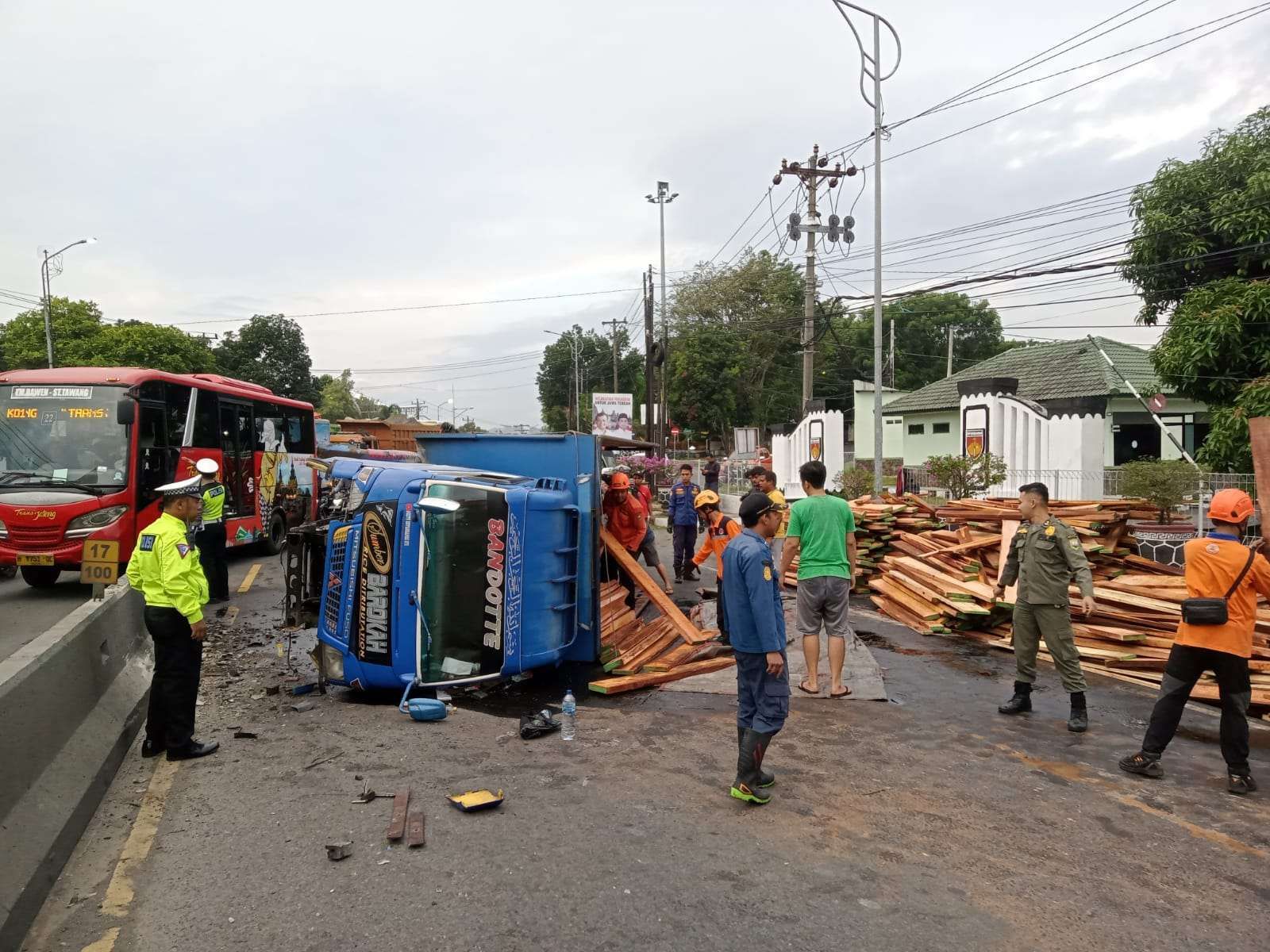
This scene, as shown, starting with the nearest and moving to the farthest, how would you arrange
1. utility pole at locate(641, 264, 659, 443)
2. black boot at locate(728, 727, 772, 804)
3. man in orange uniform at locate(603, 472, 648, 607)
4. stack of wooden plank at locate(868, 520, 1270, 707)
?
black boot at locate(728, 727, 772, 804) < stack of wooden plank at locate(868, 520, 1270, 707) < man in orange uniform at locate(603, 472, 648, 607) < utility pole at locate(641, 264, 659, 443)

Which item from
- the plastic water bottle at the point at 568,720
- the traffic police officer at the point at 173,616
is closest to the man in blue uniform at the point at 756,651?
the plastic water bottle at the point at 568,720

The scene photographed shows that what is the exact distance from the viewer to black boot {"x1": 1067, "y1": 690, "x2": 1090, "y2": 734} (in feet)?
19.3

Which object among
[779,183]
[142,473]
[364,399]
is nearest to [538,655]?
[142,473]

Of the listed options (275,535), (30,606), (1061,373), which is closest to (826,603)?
(30,606)

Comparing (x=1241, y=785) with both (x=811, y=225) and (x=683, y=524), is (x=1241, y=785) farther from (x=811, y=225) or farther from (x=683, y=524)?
(x=811, y=225)

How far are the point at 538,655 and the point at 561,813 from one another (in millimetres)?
2323

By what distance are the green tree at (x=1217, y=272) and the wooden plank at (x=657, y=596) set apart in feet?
41.1

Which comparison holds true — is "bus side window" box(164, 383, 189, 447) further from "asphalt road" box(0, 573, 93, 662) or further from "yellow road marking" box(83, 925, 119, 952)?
"yellow road marking" box(83, 925, 119, 952)

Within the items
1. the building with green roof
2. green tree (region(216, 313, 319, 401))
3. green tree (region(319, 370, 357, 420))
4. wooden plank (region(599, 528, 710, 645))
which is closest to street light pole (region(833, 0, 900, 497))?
the building with green roof

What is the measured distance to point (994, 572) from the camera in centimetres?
966

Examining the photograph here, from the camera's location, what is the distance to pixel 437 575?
237 inches

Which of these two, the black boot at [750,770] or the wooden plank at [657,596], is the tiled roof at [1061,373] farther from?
the black boot at [750,770]

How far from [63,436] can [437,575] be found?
7.81 meters

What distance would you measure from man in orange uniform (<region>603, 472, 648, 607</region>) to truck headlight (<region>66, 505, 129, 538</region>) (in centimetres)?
613
